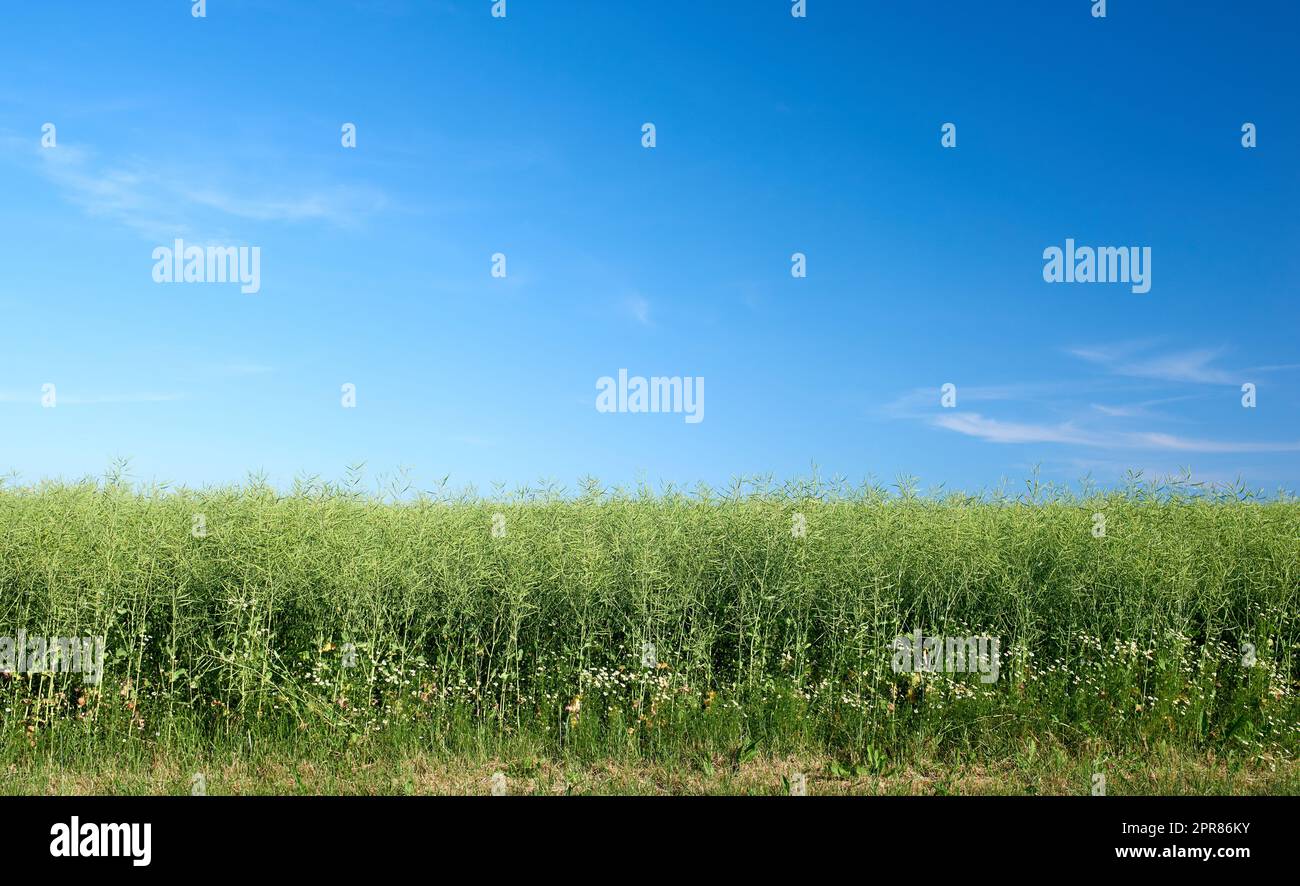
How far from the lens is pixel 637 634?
8.45 m

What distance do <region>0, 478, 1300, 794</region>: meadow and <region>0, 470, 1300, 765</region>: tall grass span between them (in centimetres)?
3

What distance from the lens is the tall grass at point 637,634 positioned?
7.98 meters

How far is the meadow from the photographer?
25.0ft

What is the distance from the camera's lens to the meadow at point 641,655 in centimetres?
761

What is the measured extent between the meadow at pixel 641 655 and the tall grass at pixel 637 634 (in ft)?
0.10

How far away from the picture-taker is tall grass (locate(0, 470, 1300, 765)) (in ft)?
26.2

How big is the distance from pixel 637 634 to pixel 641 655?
0.67ft

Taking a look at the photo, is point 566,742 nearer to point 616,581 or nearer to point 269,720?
point 616,581

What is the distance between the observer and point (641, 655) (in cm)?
839
